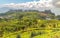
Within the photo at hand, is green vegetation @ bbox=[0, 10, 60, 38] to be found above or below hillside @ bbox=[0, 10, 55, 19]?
below

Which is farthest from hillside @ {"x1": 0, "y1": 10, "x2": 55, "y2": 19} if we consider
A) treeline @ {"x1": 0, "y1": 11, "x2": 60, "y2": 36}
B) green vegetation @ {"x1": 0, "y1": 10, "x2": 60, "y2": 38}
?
treeline @ {"x1": 0, "y1": 11, "x2": 60, "y2": 36}

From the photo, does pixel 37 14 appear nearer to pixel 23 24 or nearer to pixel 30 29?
pixel 23 24

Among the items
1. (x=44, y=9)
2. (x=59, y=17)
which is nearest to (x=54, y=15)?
(x=59, y=17)

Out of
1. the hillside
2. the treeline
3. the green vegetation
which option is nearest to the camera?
the green vegetation

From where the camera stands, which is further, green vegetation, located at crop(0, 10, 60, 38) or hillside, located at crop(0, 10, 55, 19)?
hillside, located at crop(0, 10, 55, 19)

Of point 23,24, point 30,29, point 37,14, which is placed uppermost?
point 37,14

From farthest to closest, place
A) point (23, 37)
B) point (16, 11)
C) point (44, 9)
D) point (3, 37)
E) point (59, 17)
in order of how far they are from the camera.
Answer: point (16, 11)
point (44, 9)
point (59, 17)
point (3, 37)
point (23, 37)

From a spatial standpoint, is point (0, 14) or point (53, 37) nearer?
point (53, 37)

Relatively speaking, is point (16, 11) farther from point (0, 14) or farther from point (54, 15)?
point (54, 15)

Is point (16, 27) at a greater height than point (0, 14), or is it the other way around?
point (0, 14)

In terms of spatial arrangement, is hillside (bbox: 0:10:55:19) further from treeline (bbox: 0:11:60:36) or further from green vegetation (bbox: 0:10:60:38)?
treeline (bbox: 0:11:60:36)

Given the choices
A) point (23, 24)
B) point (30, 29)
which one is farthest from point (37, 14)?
point (30, 29)
